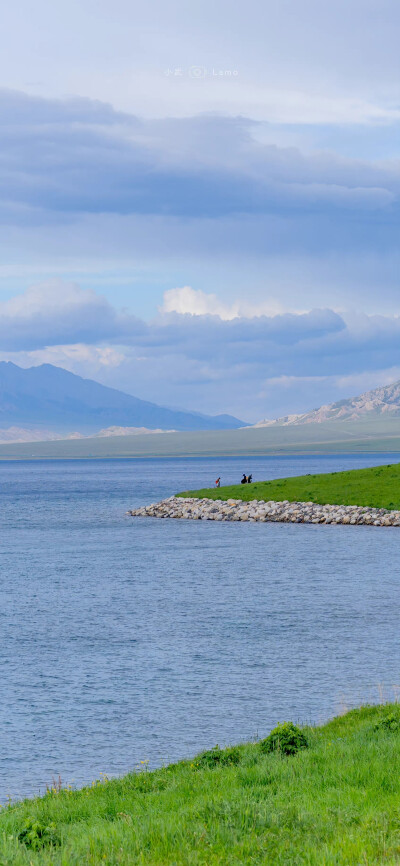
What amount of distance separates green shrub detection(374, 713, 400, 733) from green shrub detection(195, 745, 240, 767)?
325cm

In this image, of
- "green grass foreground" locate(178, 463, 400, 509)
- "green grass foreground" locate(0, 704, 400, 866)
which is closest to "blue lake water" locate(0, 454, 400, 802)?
"green grass foreground" locate(0, 704, 400, 866)

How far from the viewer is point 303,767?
14.3 meters

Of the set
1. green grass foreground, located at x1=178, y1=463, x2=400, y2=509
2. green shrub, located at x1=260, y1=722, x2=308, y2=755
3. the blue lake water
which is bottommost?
the blue lake water

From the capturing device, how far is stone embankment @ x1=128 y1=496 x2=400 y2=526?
77.8 m

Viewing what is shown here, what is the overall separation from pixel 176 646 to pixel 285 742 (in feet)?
47.0

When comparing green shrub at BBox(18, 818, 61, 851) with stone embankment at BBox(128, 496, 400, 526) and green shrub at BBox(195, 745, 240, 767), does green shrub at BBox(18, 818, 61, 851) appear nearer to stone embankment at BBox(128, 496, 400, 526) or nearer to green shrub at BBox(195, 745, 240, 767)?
green shrub at BBox(195, 745, 240, 767)

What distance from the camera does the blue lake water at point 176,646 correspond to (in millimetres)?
20672

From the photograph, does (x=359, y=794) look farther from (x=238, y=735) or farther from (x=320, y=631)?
(x=320, y=631)

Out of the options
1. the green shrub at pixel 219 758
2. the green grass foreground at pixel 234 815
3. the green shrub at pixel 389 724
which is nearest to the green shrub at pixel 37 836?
the green grass foreground at pixel 234 815

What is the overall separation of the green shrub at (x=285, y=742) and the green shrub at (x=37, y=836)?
235 inches

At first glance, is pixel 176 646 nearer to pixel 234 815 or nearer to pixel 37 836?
pixel 234 815

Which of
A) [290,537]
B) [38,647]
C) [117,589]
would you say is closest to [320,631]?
[38,647]

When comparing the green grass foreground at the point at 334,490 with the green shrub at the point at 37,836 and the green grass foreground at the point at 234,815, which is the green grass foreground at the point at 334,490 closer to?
the green grass foreground at the point at 234,815

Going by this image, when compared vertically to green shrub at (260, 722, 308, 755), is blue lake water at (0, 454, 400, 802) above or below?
below
